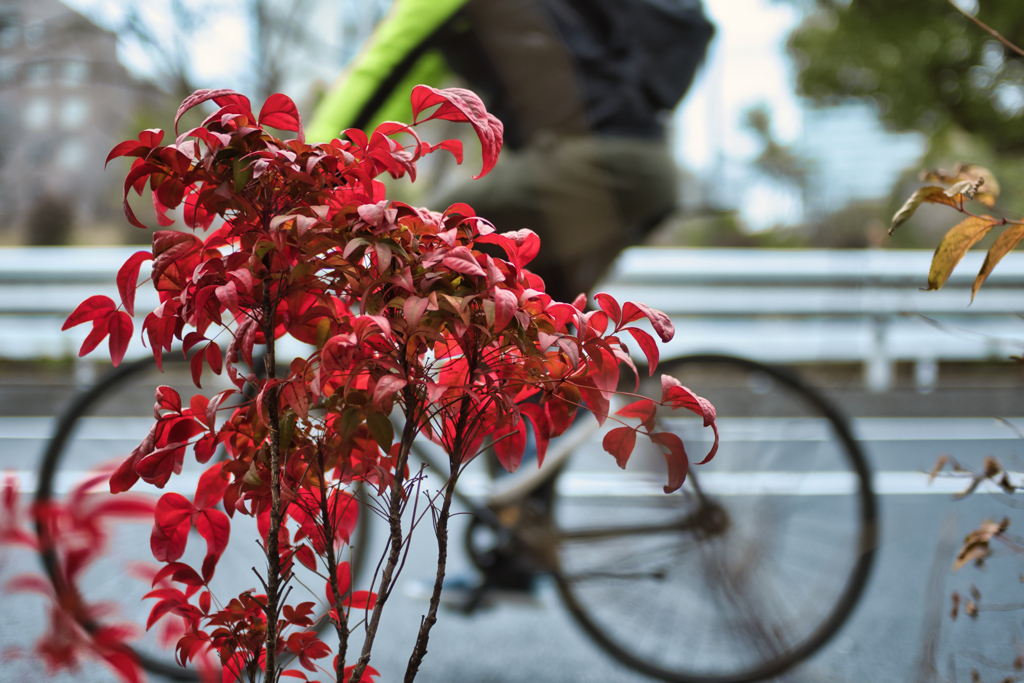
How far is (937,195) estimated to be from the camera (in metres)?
0.66

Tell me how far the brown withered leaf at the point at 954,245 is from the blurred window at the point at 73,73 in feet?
28.8

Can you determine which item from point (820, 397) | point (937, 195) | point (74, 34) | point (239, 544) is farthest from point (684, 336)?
point (74, 34)

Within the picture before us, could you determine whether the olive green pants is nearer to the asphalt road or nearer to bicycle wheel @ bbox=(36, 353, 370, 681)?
the asphalt road

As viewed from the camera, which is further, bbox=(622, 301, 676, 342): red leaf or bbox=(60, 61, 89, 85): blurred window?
bbox=(60, 61, 89, 85): blurred window

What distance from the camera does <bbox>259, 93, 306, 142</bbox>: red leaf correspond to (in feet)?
1.85

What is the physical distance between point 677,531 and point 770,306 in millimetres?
3408

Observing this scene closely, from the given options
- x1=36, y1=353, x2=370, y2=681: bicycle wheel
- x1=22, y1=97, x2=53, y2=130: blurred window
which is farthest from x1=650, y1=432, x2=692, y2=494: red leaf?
x1=22, y1=97, x2=53, y2=130: blurred window

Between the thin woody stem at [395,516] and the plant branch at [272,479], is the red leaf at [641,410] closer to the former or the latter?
the thin woody stem at [395,516]

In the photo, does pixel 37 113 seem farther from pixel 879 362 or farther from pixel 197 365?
pixel 197 365

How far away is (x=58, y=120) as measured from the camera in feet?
26.2

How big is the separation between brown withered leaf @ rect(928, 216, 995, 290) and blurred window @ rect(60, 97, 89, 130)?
30.7 feet

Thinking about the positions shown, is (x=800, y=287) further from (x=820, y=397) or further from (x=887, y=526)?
(x=820, y=397)

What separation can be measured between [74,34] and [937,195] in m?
8.37

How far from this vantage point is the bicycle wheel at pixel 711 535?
1.47 meters
